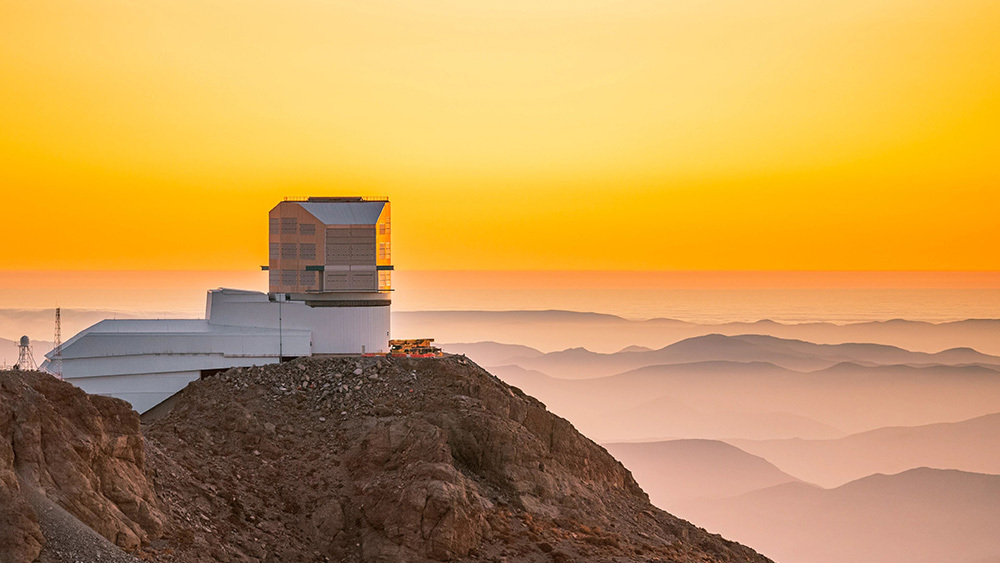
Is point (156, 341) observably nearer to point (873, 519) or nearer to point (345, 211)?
point (345, 211)

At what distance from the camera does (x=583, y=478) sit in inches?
1469

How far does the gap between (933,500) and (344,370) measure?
341 feet

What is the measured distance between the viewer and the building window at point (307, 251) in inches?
1644

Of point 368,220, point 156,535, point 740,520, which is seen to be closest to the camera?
point 156,535

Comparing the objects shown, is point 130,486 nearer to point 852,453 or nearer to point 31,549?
point 31,549

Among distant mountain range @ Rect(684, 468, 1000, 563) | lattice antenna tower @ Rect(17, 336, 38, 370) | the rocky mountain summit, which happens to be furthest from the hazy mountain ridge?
lattice antenna tower @ Rect(17, 336, 38, 370)

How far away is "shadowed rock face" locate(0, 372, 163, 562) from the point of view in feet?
76.4

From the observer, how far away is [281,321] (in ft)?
133

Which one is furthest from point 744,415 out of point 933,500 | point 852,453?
point 933,500

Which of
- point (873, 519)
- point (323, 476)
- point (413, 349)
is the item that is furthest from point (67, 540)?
point (873, 519)

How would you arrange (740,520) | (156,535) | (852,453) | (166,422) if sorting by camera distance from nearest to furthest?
(156,535)
(166,422)
(740,520)
(852,453)

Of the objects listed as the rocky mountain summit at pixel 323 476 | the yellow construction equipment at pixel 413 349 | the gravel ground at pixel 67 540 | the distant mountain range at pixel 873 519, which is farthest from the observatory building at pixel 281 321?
the distant mountain range at pixel 873 519

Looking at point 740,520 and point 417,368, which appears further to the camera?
point 740,520

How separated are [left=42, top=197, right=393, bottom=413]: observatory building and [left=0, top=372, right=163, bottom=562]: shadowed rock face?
390 inches
